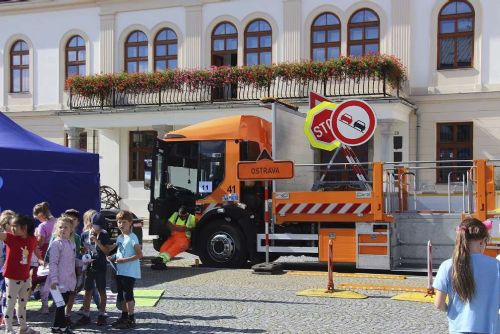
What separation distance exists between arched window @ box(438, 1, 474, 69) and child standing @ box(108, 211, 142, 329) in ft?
58.1

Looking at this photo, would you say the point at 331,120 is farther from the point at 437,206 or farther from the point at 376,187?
the point at 437,206

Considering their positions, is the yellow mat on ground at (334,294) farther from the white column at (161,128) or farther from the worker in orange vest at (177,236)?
the white column at (161,128)

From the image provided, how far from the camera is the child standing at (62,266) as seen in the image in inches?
314

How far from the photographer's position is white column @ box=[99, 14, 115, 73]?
28406 millimetres

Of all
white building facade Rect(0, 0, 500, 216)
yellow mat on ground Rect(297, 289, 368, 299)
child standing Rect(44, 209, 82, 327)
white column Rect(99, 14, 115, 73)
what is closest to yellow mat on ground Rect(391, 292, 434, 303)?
yellow mat on ground Rect(297, 289, 368, 299)

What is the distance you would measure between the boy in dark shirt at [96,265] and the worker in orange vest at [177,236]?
5.19m

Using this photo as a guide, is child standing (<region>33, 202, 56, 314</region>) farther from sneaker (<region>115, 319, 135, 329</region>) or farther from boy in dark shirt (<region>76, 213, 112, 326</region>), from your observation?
sneaker (<region>115, 319, 135, 329</region>)

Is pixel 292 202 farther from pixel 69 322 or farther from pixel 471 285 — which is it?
pixel 471 285

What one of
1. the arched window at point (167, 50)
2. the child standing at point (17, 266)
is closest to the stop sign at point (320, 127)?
the child standing at point (17, 266)

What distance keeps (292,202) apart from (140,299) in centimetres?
421

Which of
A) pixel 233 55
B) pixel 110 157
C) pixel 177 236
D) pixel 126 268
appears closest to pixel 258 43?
pixel 233 55

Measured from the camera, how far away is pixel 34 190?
455 inches

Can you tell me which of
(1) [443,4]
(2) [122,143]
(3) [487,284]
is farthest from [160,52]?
(3) [487,284]

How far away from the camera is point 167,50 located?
2778 centimetres
